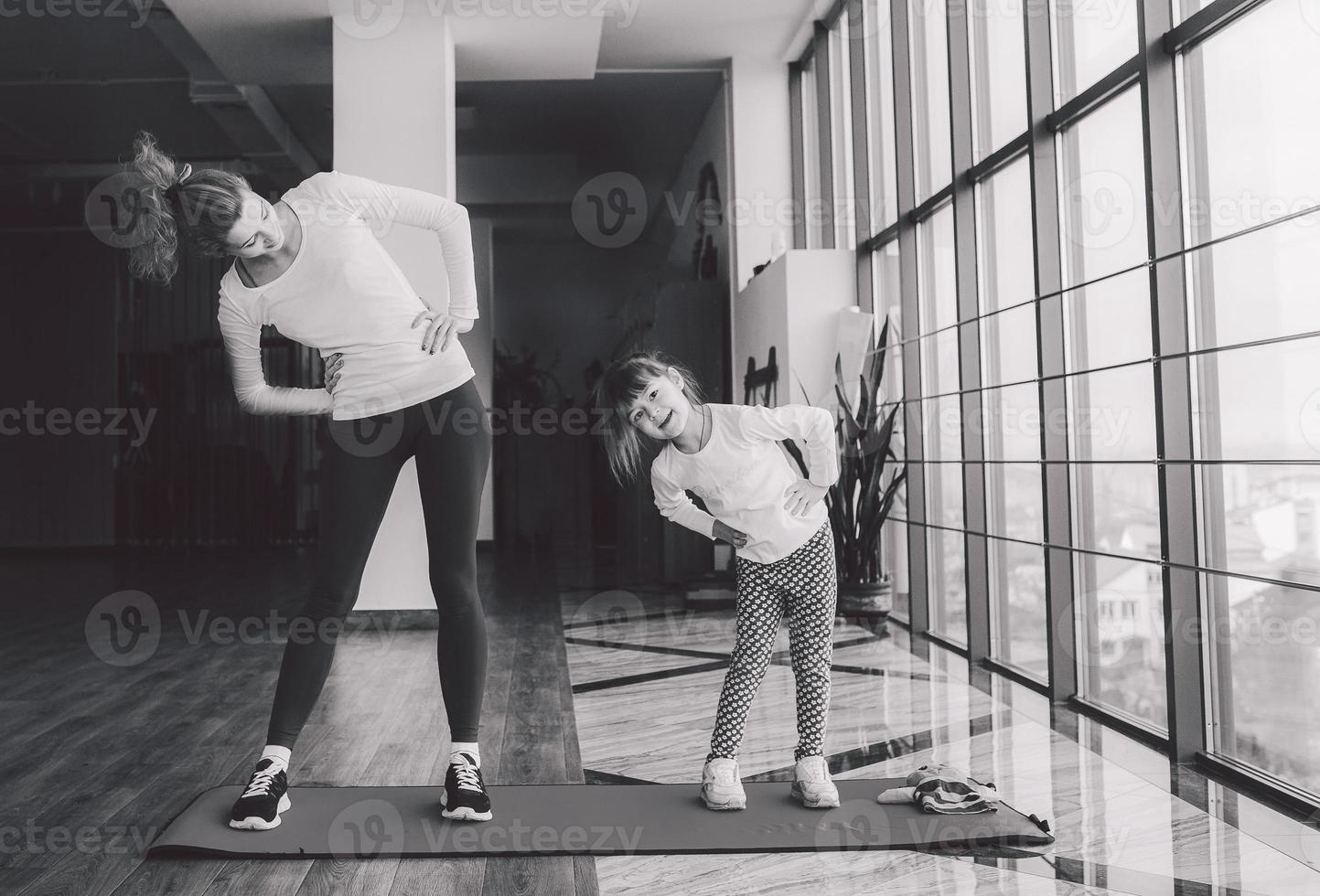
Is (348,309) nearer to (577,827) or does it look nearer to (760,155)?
(577,827)

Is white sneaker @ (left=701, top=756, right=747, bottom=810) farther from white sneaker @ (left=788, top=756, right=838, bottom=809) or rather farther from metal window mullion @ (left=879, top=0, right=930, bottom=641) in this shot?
metal window mullion @ (left=879, top=0, right=930, bottom=641)

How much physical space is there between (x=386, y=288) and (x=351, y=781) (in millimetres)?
1084

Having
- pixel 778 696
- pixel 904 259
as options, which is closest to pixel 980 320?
pixel 904 259

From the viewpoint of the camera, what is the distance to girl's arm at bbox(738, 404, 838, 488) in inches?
76.7

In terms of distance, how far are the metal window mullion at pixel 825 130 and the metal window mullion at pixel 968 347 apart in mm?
1531

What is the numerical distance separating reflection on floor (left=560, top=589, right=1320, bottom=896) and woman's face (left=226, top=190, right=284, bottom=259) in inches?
47.9

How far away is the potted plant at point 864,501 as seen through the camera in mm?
4047

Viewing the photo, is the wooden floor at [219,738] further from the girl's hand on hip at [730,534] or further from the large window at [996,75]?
the large window at [996,75]

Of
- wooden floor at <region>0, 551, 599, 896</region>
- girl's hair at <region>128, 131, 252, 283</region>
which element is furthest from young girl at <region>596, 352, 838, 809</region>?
girl's hair at <region>128, 131, 252, 283</region>

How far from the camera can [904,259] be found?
13.5 ft

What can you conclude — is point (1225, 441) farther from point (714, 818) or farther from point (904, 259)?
point (904, 259)

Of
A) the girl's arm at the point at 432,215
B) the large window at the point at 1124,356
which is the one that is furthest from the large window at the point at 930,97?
the girl's arm at the point at 432,215

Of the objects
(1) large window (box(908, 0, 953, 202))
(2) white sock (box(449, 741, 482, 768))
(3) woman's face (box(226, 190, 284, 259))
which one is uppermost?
(1) large window (box(908, 0, 953, 202))

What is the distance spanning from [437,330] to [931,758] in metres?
1.49
